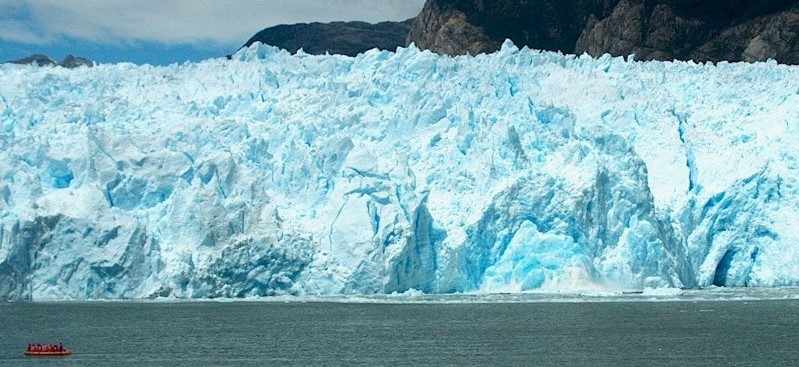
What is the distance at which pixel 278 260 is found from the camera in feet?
92.7

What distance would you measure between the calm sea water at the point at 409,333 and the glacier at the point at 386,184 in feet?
2.99

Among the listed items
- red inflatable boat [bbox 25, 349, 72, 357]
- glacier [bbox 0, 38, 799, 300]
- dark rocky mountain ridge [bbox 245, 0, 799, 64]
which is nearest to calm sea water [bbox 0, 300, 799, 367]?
red inflatable boat [bbox 25, 349, 72, 357]

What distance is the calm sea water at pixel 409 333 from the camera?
20.3 m

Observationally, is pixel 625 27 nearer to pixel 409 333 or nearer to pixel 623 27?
pixel 623 27

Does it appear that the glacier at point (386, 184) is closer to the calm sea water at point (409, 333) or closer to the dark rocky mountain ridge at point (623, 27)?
the calm sea water at point (409, 333)

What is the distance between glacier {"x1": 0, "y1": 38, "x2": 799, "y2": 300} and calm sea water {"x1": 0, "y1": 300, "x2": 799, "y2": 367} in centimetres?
91

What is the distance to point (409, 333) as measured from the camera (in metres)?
23.5

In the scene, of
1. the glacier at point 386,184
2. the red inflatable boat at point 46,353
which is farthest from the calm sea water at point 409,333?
the glacier at point 386,184

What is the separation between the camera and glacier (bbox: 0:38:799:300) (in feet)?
91.4

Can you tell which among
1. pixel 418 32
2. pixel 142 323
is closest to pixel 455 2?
pixel 418 32

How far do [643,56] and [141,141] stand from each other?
20.8m

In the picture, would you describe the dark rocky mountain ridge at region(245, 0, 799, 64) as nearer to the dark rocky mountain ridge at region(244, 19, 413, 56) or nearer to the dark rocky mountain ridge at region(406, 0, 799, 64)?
the dark rocky mountain ridge at region(406, 0, 799, 64)

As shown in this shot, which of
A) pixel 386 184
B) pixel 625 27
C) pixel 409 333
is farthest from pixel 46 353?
pixel 625 27

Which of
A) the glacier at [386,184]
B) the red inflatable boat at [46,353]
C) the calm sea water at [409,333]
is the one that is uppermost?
the glacier at [386,184]
